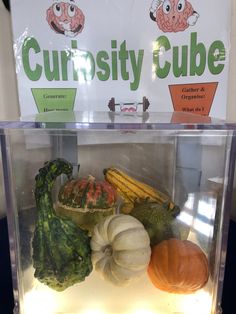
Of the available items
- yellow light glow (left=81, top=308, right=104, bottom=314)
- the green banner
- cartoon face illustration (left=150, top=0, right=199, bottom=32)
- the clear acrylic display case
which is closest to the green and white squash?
the clear acrylic display case

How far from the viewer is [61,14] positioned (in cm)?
61

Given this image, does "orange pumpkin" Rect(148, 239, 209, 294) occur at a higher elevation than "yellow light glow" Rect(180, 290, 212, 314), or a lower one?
higher

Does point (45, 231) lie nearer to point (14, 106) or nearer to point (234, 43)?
point (14, 106)

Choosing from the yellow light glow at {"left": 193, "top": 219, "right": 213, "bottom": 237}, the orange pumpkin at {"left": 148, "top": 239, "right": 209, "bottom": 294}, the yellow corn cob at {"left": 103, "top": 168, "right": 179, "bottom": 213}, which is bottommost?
the orange pumpkin at {"left": 148, "top": 239, "right": 209, "bottom": 294}

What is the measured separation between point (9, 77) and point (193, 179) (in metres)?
0.42

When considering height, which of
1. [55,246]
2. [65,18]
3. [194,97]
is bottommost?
[55,246]

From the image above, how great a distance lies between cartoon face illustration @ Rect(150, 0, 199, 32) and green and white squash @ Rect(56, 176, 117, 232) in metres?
0.35

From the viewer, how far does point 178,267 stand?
43cm

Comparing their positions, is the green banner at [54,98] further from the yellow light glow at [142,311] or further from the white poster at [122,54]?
the yellow light glow at [142,311]

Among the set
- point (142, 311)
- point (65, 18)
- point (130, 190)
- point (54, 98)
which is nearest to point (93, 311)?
point (142, 311)

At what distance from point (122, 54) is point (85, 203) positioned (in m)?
0.32

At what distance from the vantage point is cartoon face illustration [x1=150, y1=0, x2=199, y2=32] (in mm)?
607

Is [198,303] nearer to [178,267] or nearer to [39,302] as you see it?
[178,267]

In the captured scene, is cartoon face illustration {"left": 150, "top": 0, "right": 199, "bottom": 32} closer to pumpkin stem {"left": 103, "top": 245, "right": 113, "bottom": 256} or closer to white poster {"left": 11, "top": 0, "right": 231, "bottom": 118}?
white poster {"left": 11, "top": 0, "right": 231, "bottom": 118}
